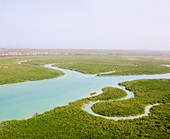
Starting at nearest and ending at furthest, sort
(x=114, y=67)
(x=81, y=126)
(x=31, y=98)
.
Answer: (x=81, y=126)
(x=31, y=98)
(x=114, y=67)

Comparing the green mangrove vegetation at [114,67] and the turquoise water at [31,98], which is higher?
the green mangrove vegetation at [114,67]

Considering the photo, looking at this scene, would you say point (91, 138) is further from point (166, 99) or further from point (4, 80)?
point (4, 80)

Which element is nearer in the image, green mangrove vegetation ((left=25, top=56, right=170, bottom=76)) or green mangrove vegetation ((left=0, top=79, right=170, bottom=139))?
green mangrove vegetation ((left=0, top=79, right=170, bottom=139))

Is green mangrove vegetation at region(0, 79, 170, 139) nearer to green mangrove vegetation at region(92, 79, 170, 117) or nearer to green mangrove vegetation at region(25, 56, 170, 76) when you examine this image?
green mangrove vegetation at region(92, 79, 170, 117)

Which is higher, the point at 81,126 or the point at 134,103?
the point at 134,103

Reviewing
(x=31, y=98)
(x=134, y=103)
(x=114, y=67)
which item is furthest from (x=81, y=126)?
(x=114, y=67)

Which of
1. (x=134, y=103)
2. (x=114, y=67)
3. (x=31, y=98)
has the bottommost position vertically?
(x=31, y=98)

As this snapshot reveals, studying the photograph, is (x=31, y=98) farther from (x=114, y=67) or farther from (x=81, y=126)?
(x=114, y=67)

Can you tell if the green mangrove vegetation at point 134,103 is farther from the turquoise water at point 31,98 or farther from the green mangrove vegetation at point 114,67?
the green mangrove vegetation at point 114,67

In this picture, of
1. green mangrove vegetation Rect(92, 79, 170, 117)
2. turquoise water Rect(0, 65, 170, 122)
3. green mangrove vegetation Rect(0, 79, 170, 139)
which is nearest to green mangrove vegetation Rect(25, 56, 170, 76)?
turquoise water Rect(0, 65, 170, 122)

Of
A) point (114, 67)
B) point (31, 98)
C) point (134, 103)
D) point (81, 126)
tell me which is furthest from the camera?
point (114, 67)

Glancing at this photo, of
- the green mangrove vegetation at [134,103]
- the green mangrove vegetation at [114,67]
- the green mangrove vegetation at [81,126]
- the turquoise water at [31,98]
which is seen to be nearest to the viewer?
the green mangrove vegetation at [81,126]

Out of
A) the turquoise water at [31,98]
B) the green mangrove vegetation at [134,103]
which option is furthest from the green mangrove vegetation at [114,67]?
the green mangrove vegetation at [134,103]
